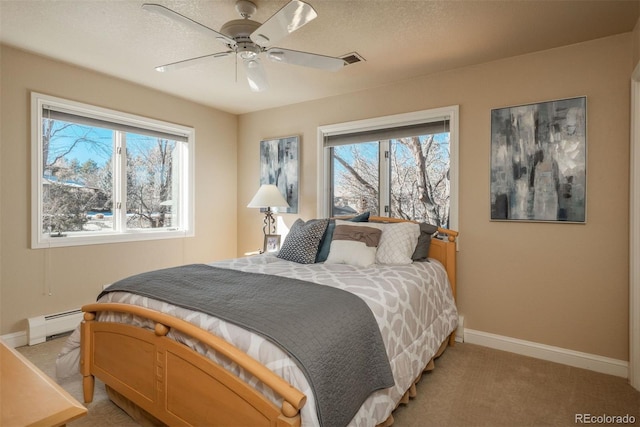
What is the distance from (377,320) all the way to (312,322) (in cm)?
45

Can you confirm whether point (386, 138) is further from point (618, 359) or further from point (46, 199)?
point (46, 199)

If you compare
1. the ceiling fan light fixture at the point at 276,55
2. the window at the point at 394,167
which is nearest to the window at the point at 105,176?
the window at the point at 394,167

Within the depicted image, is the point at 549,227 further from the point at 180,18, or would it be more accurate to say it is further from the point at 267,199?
the point at 180,18

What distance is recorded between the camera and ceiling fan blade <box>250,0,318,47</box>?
162 centimetres

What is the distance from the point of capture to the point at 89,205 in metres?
3.41

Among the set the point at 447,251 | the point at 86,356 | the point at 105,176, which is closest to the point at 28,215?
the point at 105,176

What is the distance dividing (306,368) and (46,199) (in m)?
3.18

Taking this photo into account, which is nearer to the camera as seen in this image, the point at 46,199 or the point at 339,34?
the point at 339,34

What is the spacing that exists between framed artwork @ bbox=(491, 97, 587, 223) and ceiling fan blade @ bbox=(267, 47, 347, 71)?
1.61 metres

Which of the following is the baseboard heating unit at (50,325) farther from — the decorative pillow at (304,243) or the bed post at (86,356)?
the decorative pillow at (304,243)

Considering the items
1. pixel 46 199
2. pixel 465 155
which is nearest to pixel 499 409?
pixel 465 155

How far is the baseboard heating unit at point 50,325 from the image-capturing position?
2.89 m

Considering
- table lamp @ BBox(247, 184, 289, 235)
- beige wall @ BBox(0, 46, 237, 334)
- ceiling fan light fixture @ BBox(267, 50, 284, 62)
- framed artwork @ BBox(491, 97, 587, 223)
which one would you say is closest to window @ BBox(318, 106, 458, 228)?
framed artwork @ BBox(491, 97, 587, 223)

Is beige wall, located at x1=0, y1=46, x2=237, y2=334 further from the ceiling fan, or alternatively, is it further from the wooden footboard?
the ceiling fan
